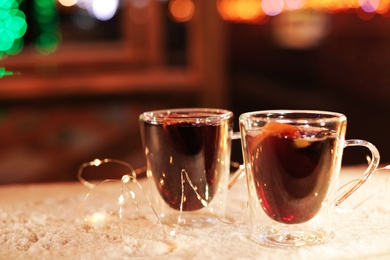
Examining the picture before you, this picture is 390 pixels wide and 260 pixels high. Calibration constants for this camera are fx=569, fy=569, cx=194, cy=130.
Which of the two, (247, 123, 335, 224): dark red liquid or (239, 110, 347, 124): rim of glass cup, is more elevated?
(239, 110, 347, 124): rim of glass cup

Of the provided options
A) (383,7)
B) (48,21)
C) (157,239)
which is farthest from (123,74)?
(157,239)

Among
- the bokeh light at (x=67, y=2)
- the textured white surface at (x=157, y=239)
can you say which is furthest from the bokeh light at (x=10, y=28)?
the textured white surface at (x=157, y=239)

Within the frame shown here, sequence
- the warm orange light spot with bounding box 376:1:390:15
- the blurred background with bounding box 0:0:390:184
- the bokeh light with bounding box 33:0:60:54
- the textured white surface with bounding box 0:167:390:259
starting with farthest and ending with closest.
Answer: the warm orange light spot with bounding box 376:1:390:15 → the bokeh light with bounding box 33:0:60:54 → the blurred background with bounding box 0:0:390:184 → the textured white surface with bounding box 0:167:390:259

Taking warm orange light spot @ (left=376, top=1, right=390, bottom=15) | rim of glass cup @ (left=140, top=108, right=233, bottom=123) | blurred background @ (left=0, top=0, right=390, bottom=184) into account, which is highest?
warm orange light spot @ (left=376, top=1, right=390, bottom=15)

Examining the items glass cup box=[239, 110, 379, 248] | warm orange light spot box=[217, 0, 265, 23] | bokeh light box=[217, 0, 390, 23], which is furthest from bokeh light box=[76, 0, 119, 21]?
warm orange light spot box=[217, 0, 265, 23]

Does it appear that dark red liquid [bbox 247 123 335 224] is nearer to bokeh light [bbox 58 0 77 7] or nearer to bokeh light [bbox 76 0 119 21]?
bokeh light [bbox 76 0 119 21]

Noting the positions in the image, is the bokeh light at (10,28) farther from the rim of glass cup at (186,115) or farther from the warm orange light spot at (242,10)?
the warm orange light spot at (242,10)
